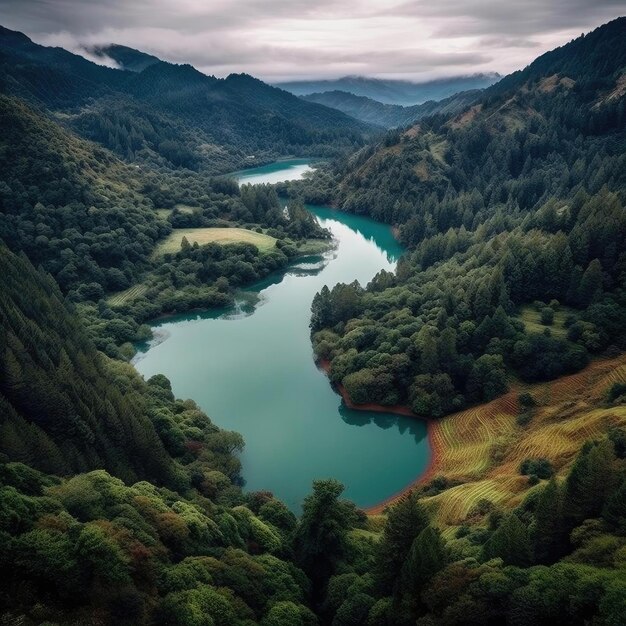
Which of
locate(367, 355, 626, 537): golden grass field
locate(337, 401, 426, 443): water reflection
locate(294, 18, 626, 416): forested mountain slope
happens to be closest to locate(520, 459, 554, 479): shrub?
locate(367, 355, 626, 537): golden grass field

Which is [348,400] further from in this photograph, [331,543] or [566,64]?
[566,64]

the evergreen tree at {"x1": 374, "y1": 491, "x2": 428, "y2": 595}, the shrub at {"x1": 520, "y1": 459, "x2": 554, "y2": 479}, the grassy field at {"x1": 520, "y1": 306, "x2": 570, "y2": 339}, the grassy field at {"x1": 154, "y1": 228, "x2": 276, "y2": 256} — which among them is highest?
the grassy field at {"x1": 154, "y1": 228, "x2": 276, "y2": 256}

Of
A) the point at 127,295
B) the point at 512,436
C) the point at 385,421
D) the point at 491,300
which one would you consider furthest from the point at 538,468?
the point at 127,295

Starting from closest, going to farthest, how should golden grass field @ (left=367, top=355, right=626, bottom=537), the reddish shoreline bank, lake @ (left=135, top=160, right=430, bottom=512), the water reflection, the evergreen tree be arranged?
the evergreen tree
golden grass field @ (left=367, top=355, right=626, bottom=537)
the reddish shoreline bank
lake @ (left=135, top=160, right=430, bottom=512)
the water reflection

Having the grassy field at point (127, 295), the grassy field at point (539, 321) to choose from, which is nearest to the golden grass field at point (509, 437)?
the grassy field at point (539, 321)

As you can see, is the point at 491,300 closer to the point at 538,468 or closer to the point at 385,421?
the point at 385,421

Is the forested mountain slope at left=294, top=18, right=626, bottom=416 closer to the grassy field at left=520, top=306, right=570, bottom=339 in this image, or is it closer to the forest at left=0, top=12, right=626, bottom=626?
the grassy field at left=520, top=306, right=570, bottom=339
